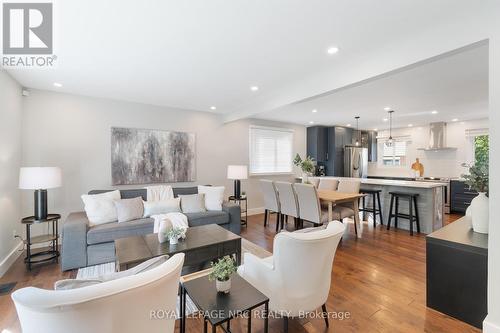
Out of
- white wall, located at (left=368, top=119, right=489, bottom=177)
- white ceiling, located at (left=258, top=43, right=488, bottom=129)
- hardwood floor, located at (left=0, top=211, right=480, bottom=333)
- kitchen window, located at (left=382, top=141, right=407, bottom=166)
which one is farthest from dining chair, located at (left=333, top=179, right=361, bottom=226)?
kitchen window, located at (left=382, top=141, right=407, bottom=166)

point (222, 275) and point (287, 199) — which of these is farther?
point (287, 199)

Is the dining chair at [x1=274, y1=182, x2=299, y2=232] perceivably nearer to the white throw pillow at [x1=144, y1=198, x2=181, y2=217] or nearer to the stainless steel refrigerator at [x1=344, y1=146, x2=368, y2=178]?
the white throw pillow at [x1=144, y1=198, x2=181, y2=217]

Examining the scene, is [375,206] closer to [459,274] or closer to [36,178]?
[459,274]

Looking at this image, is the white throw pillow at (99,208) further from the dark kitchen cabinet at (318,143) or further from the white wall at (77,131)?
the dark kitchen cabinet at (318,143)

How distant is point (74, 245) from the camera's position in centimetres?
293

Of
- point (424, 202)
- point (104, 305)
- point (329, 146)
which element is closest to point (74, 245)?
point (104, 305)

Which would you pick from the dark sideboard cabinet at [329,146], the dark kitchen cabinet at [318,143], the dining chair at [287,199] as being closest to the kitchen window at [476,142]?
the dark sideboard cabinet at [329,146]

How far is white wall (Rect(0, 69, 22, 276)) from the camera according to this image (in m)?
2.81

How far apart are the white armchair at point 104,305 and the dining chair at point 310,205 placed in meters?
2.90

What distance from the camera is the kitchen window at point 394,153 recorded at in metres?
7.60

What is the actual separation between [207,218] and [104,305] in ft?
9.97

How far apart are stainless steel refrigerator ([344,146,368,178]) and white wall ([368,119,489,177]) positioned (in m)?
1.21

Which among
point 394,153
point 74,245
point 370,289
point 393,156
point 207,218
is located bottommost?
point 370,289

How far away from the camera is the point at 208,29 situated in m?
2.00
